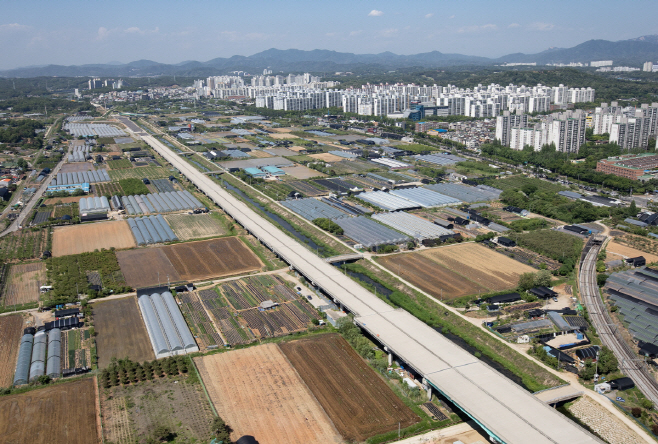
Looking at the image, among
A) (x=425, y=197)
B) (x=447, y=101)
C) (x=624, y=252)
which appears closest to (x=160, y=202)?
(x=425, y=197)

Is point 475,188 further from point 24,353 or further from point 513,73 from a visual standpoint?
point 513,73

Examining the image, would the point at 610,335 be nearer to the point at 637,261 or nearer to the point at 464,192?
the point at 637,261

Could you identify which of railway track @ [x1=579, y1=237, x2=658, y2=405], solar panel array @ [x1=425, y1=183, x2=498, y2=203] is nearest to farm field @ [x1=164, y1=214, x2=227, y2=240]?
solar panel array @ [x1=425, y1=183, x2=498, y2=203]

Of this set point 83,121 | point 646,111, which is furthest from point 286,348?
point 83,121

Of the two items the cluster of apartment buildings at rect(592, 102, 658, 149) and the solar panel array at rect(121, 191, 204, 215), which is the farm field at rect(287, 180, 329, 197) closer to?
the solar panel array at rect(121, 191, 204, 215)

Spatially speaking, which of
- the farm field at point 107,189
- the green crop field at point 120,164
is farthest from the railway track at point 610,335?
the green crop field at point 120,164

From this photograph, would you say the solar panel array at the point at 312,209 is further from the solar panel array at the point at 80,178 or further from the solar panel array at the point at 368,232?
the solar panel array at the point at 80,178
